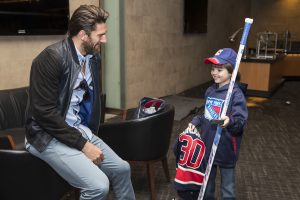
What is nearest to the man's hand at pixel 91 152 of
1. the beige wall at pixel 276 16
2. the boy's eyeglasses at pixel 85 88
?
the boy's eyeglasses at pixel 85 88

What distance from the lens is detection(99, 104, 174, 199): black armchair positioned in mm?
2465

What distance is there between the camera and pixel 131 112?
10.2ft

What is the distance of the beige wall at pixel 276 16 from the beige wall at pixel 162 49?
340cm

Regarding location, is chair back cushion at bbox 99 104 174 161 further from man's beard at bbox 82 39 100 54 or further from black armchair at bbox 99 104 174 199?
man's beard at bbox 82 39 100 54

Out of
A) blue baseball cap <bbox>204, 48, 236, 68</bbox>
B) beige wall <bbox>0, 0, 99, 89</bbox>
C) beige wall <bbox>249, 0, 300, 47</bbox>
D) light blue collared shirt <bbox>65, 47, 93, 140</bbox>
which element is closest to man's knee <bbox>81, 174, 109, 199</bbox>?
light blue collared shirt <bbox>65, 47, 93, 140</bbox>

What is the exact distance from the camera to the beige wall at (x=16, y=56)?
144 inches

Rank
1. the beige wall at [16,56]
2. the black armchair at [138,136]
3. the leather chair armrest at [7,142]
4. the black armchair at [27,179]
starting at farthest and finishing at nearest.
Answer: the beige wall at [16,56]
the black armchair at [138,136]
the leather chair armrest at [7,142]
the black armchair at [27,179]

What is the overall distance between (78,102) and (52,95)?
7.4 inches

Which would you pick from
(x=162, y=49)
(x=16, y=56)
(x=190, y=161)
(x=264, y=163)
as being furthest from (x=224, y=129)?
(x=162, y=49)

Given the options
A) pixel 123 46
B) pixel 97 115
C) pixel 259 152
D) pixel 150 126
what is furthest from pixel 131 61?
pixel 97 115

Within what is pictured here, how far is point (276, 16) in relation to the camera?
1185 cm

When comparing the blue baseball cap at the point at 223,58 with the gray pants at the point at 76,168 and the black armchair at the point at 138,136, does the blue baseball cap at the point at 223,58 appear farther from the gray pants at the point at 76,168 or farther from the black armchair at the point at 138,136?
the gray pants at the point at 76,168

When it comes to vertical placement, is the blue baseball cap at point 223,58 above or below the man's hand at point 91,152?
above

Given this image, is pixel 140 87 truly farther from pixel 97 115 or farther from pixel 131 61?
pixel 97 115
